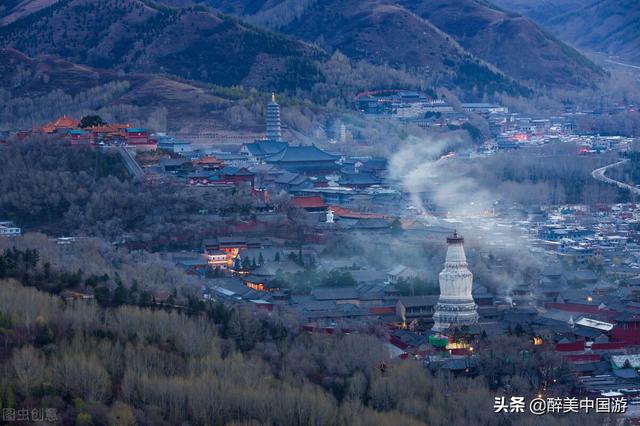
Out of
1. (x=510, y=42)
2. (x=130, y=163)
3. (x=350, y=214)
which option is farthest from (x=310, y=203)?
(x=510, y=42)

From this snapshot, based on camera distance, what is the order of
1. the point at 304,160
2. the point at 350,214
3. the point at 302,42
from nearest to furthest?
A: the point at 350,214 → the point at 304,160 → the point at 302,42

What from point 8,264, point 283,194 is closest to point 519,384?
point 8,264

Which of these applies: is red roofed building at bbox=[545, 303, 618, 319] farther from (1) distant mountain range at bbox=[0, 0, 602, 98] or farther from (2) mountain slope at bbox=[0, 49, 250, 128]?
(1) distant mountain range at bbox=[0, 0, 602, 98]

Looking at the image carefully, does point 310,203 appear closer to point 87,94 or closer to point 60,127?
point 60,127

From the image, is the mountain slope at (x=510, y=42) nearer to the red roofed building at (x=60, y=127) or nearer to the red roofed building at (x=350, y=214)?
the red roofed building at (x=60, y=127)

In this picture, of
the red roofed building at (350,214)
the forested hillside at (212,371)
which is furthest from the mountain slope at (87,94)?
the forested hillside at (212,371)

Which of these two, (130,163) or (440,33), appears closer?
(130,163)

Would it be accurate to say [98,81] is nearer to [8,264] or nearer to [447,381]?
[8,264]
